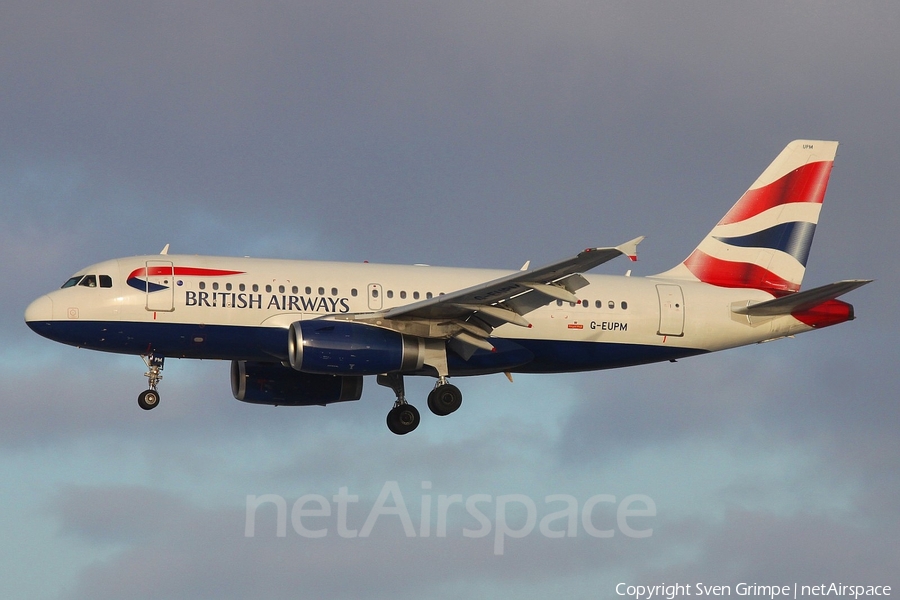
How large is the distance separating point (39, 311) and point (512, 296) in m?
13.7

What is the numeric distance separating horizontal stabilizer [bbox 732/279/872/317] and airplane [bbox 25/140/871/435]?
0.21ft

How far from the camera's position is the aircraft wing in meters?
37.5

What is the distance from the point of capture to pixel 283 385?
155ft

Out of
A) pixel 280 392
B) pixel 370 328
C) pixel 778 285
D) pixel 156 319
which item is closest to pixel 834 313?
pixel 778 285

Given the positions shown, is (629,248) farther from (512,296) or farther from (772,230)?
(772,230)

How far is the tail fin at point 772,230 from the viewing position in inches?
1909

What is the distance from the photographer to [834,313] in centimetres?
4572

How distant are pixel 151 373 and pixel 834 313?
21.2 metres

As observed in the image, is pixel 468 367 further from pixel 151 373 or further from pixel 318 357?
pixel 151 373

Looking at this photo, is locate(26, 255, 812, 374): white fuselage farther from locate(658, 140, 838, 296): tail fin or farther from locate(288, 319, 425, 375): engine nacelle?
locate(288, 319, 425, 375): engine nacelle

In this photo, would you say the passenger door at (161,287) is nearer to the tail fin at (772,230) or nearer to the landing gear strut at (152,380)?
the landing gear strut at (152,380)

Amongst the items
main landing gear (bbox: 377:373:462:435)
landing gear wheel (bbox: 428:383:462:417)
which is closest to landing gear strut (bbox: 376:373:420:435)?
main landing gear (bbox: 377:373:462:435)

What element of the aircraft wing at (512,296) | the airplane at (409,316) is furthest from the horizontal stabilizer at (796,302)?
the aircraft wing at (512,296)

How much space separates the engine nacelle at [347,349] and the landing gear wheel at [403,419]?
10.7 feet
